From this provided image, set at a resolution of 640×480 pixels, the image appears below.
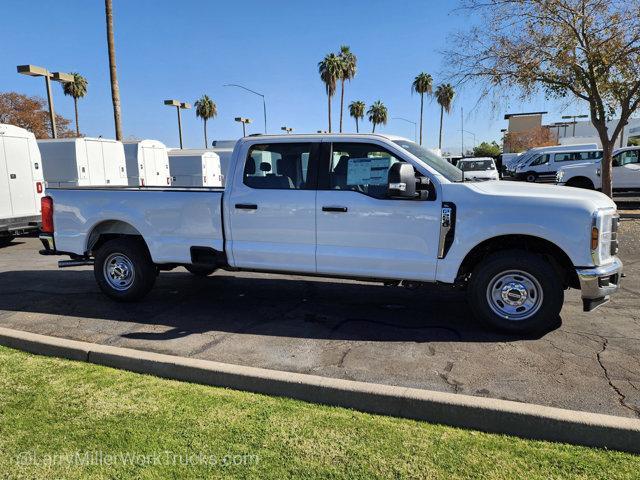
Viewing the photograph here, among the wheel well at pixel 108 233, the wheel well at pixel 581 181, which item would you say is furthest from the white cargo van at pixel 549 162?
the wheel well at pixel 108 233

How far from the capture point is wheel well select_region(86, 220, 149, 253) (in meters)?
6.45

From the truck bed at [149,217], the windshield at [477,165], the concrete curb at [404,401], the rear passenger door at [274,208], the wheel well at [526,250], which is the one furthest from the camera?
the windshield at [477,165]

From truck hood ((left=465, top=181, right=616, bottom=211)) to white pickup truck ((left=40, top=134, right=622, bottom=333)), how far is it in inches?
0.5

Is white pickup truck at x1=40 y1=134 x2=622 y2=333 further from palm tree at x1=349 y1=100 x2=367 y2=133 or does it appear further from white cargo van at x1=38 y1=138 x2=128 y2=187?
palm tree at x1=349 y1=100 x2=367 y2=133

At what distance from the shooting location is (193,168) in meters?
20.2

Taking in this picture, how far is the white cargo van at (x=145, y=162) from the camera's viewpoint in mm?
17422

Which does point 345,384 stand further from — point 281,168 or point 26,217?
point 26,217

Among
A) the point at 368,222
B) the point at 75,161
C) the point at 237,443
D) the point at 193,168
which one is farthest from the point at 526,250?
the point at 193,168

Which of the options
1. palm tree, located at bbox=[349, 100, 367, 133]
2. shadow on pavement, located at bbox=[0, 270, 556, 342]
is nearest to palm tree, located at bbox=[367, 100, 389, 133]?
palm tree, located at bbox=[349, 100, 367, 133]

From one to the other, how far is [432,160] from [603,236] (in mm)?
1813

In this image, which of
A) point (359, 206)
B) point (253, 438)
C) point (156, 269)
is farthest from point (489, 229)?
point (156, 269)

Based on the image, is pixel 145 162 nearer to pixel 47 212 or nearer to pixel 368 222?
pixel 47 212

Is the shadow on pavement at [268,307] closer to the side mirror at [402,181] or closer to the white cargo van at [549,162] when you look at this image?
the side mirror at [402,181]

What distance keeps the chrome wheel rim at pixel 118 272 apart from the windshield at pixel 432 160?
3.60 m
